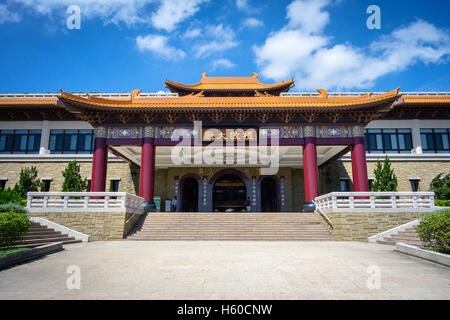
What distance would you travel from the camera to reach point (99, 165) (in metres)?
15.4

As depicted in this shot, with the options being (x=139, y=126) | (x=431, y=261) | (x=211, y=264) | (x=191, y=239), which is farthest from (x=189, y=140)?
(x=431, y=261)

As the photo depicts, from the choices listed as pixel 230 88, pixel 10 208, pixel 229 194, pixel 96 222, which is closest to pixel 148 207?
pixel 96 222

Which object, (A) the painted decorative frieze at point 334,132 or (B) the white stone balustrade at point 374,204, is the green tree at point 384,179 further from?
(B) the white stone balustrade at point 374,204

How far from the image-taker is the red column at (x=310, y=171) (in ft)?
49.7

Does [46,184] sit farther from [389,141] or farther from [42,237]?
[389,141]

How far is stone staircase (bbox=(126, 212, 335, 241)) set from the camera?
40.3 ft

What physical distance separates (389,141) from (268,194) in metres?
9.71

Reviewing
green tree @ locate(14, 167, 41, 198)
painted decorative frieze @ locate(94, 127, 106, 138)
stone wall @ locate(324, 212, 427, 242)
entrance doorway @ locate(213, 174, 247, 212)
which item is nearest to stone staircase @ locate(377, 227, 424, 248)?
stone wall @ locate(324, 212, 427, 242)

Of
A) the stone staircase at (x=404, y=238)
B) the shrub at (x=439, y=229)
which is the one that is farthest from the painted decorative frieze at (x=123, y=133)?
the shrub at (x=439, y=229)

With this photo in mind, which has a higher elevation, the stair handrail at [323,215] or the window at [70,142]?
the window at [70,142]

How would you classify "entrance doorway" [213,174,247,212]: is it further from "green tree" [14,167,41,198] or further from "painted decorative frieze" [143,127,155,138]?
"green tree" [14,167,41,198]

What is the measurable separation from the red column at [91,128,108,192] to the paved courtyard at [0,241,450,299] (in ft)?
25.8

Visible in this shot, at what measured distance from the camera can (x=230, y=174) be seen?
22203 millimetres

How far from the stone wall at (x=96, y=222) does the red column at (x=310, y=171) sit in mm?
8943
